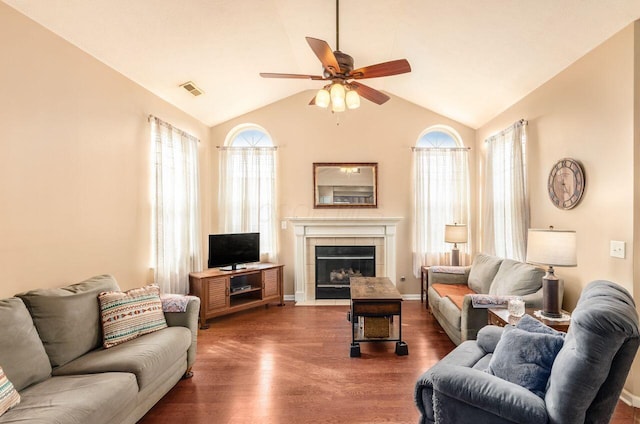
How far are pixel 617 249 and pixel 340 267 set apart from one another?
345cm

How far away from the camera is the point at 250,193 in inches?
195

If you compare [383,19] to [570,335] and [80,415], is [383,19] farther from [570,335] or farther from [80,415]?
[80,415]

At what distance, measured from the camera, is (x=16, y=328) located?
1784 mm

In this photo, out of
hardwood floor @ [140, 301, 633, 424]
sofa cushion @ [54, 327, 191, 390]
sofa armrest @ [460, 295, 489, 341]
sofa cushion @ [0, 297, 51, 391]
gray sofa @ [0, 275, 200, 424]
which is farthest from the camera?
sofa armrest @ [460, 295, 489, 341]

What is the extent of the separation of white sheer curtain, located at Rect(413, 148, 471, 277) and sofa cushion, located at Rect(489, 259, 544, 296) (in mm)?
1564

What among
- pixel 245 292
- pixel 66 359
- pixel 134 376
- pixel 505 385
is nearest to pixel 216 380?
pixel 134 376

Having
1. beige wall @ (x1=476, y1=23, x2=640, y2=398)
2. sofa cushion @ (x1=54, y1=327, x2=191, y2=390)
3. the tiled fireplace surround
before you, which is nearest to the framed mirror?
the tiled fireplace surround

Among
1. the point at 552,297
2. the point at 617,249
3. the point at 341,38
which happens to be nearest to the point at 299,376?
the point at 552,297

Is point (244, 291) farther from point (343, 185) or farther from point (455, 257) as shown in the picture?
point (455, 257)

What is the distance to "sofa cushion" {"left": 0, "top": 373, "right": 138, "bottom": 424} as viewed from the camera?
1479 millimetres

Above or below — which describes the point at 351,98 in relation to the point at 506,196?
above

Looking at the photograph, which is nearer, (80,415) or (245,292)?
(80,415)

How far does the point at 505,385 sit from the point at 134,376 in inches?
84.1

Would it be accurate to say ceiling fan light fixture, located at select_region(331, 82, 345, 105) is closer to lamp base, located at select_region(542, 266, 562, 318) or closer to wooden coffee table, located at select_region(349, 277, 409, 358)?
wooden coffee table, located at select_region(349, 277, 409, 358)
